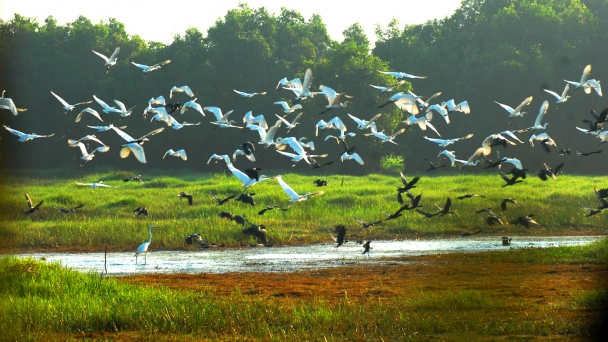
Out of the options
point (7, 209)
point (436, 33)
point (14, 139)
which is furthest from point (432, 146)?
point (7, 209)

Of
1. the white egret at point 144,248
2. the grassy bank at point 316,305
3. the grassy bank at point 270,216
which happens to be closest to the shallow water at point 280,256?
the white egret at point 144,248

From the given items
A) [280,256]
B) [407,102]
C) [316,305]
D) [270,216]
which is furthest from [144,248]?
[270,216]

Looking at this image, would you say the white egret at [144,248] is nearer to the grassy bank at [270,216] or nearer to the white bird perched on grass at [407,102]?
the grassy bank at [270,216]

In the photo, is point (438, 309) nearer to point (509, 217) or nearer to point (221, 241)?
point (221, 241)

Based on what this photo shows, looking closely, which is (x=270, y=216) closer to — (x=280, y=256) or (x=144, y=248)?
(x=280, y=256)

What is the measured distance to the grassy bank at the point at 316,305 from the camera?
10984mm

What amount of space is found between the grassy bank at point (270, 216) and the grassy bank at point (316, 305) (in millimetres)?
6782

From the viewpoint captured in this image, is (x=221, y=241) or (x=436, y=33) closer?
(x=221, y=241)

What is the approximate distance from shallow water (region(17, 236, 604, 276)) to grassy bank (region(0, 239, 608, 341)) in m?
1.97

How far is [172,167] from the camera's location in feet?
169

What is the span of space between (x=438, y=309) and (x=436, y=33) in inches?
1990

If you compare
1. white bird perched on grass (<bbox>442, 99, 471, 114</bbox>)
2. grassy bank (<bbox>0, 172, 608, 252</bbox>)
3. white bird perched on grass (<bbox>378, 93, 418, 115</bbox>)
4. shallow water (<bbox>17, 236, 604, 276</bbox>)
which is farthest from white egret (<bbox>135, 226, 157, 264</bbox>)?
white bird perched on grass (<bbox>442, 99, 471, 114</bbox>)

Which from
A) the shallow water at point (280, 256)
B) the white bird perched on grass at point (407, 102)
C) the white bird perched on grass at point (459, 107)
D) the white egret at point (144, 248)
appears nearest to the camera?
the white bird perched on grass at point (407, 102)

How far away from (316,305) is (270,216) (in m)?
12.3
